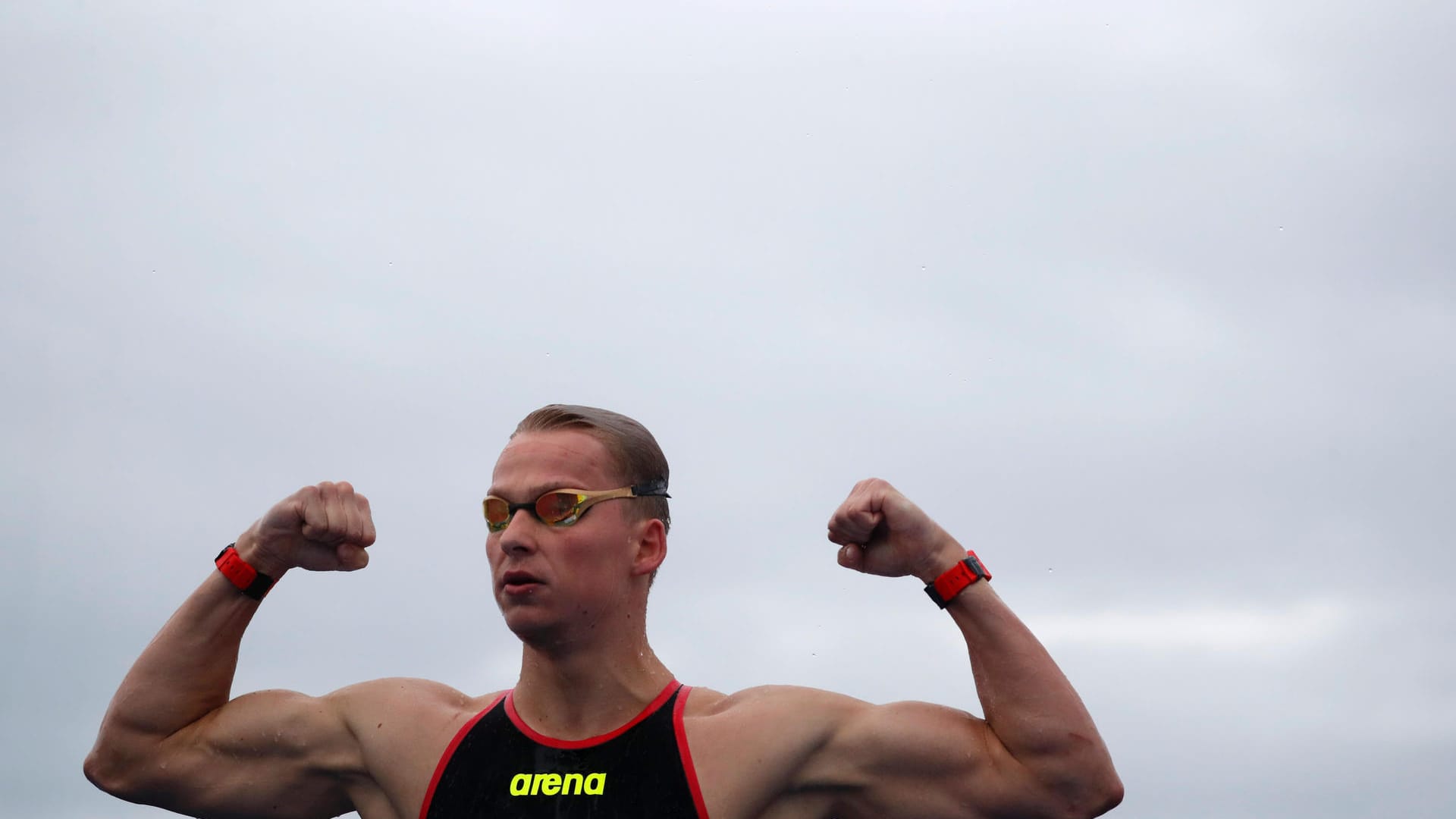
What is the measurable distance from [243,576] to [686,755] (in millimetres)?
2049

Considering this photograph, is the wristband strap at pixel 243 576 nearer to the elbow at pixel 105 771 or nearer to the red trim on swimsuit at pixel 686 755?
the elbow at pixel 105 771

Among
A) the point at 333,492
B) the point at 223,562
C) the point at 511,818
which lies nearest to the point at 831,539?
the point at 511,818

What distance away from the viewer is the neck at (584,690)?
519 centimetres

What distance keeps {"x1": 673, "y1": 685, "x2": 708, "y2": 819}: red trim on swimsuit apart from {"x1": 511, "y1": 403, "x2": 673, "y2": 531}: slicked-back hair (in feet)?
2.50

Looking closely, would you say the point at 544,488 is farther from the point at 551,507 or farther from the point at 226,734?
the point at 226,734

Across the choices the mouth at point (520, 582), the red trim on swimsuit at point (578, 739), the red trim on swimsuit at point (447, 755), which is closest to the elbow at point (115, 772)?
the red trim on swimsuit at point (447, 755)

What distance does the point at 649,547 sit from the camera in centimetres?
550

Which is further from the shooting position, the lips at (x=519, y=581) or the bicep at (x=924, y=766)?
the lips at (x=519, y=581)

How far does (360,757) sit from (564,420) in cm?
159

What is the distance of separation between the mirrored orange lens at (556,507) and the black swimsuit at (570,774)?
32.7 inches

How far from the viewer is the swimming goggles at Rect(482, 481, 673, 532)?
16.9 feet

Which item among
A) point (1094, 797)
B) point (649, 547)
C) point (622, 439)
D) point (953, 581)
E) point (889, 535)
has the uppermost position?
point (622, 439)

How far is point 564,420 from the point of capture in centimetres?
556

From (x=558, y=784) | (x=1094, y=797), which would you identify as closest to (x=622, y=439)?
(x=558, y=784)
